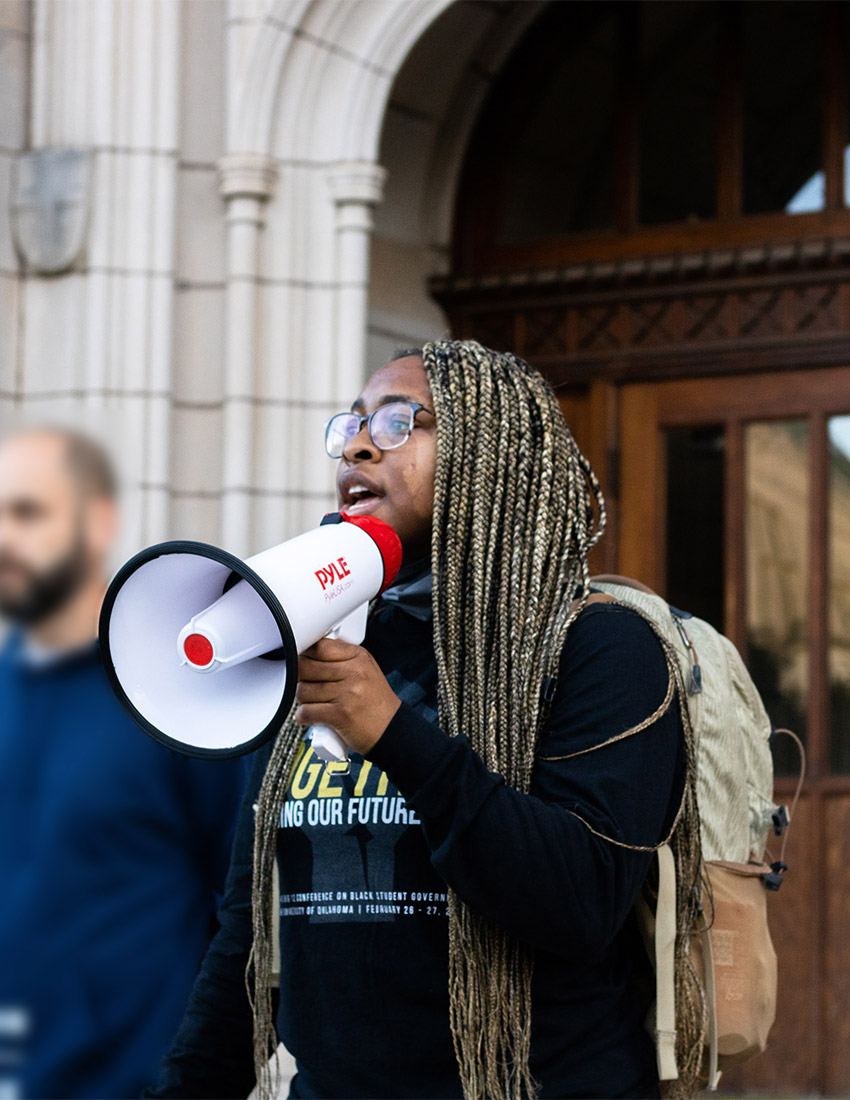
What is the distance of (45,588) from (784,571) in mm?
4847

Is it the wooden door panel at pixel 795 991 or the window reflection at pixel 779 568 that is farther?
the window reflection at pixel 779 568

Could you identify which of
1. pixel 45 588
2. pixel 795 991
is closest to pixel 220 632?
pixel 45 588

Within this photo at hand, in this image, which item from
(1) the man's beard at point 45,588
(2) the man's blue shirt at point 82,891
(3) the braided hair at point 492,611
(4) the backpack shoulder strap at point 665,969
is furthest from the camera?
(4) the backpack shoulder strap at point 665,969

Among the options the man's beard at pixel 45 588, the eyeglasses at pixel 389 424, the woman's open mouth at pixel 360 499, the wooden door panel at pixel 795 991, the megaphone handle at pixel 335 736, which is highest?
the eyeglasses at pixel 389 424

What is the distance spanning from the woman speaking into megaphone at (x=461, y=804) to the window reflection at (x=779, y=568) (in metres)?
3.55

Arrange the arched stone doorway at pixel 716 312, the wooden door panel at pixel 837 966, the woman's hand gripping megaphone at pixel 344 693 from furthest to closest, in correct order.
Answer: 1. the arched stone doorway at pixel 716 312
2. the wooden door panel at pixel 837 966
3. the woman's hand gripping megaphone at pixel 344 693

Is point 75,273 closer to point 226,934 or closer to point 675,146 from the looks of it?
point 675,146

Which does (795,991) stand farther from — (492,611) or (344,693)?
(344,693)

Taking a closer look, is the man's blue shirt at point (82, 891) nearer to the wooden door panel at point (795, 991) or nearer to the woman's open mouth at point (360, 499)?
the woman's open mouth at point (360, 499)

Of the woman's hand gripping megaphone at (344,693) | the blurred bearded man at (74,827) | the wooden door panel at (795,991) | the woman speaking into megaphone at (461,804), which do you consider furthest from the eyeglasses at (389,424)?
the wooden door panel at (795,991)

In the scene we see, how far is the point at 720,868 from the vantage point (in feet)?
8.31

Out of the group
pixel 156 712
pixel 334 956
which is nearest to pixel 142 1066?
pixel 156 712

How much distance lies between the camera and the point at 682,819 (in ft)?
7.90

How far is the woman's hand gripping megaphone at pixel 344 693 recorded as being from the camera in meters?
1.96
